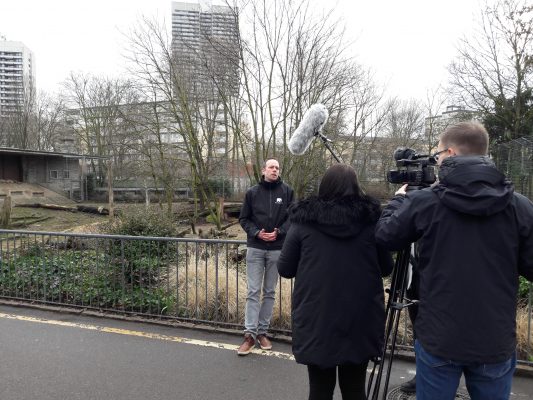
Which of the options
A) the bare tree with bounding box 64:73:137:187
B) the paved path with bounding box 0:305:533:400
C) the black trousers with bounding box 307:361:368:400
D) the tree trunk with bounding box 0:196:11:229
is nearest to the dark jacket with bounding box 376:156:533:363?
the black trousers with bounding box 307:361:368:400

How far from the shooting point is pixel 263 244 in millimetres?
4637

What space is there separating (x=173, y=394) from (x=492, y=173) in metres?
3.04

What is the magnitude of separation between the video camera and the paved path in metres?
2.13

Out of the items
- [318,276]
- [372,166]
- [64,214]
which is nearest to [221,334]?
[318,276]

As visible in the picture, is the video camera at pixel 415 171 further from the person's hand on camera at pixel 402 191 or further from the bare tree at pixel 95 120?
the bare tree at pixel 95 120

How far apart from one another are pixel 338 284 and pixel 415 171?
78 centimetres

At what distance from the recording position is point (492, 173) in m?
1.96

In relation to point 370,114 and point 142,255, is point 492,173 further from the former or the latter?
point 370,114

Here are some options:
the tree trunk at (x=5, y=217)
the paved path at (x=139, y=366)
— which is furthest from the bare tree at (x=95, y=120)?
the paved path at (x=139, y=366)

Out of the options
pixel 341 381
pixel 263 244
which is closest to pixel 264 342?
pixel 263 244

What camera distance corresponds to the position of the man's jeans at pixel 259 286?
461 centimetres

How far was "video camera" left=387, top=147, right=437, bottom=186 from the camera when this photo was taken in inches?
98.4

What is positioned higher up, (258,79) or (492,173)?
(258,79)

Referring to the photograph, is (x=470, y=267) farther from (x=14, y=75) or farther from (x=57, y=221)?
(x=14, y=75)
